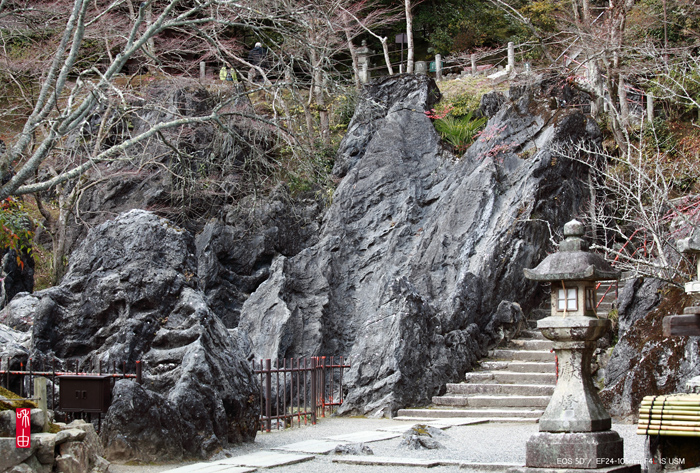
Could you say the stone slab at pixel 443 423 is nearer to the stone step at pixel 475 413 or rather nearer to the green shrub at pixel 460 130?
the stone step at pixel 475 413

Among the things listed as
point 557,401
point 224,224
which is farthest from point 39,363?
point 224,224

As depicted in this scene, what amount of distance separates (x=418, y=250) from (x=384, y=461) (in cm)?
894

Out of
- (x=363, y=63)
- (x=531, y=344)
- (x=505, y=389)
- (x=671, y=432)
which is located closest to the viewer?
(x=671, y=432)

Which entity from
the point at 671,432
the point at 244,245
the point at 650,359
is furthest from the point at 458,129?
the point at 671,432

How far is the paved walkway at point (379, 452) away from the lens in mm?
7195

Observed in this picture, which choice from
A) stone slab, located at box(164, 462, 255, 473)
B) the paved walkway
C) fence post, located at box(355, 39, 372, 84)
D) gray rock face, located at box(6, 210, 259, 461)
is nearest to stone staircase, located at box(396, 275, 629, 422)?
the paved walkway

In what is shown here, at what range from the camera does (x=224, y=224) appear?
1894 centimetres

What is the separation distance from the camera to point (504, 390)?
39.1 feet

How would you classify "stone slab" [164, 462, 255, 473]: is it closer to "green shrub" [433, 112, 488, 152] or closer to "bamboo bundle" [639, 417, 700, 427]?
"bamboo bundle" [639, 417, 700, 427]

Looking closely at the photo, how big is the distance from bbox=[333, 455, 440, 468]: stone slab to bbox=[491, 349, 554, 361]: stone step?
6133 mm

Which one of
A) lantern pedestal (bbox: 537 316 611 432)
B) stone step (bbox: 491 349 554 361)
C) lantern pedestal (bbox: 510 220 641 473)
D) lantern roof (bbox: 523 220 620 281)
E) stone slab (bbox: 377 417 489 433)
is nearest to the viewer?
lantern pedestal (bbox: 510 220 641 473)

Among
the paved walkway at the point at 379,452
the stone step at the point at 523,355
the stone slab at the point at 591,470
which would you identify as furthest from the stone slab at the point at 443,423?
the stone slab at the point at 591,470

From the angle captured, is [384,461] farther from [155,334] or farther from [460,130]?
[460,130]

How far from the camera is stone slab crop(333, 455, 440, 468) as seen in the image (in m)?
7.37
